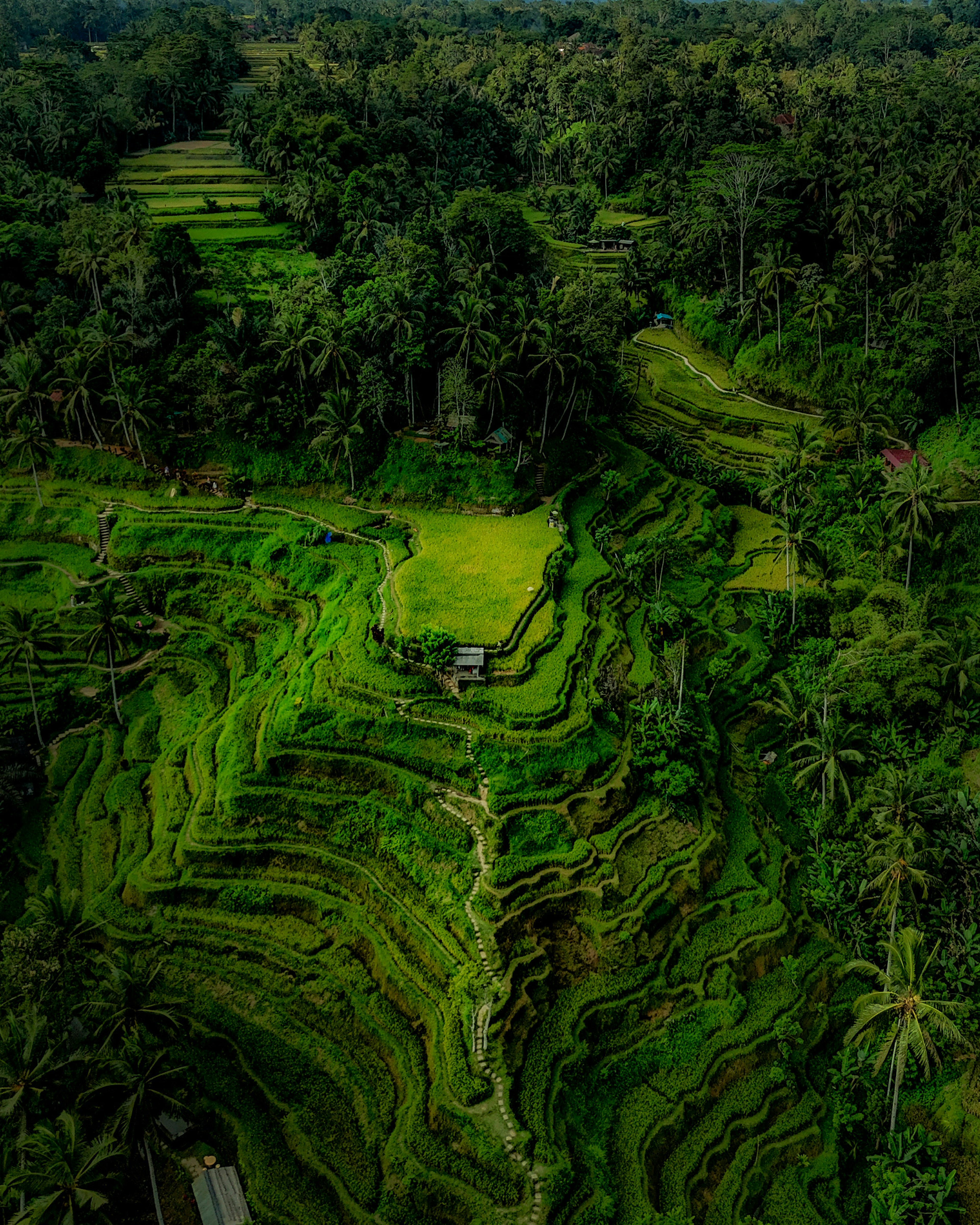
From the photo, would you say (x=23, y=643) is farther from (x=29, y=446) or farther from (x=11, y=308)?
(x=11, y=308)

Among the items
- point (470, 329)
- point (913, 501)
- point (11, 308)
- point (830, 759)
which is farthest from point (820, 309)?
point (11, 308)

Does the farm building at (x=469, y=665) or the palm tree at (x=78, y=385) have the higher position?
the palm tree at (x=78, y=385)

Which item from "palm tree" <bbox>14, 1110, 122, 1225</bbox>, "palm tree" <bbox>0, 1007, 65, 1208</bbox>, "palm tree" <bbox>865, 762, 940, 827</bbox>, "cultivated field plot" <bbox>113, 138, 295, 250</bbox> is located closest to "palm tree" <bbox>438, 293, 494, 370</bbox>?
"cultivated field plot" <bbox>113, 138, 295, 250</bbox>

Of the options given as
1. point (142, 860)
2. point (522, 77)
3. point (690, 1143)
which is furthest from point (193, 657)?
point (522, 77)

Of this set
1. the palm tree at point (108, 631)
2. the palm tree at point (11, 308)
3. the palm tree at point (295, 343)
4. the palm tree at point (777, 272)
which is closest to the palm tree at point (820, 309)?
the palm tree at point (777, 272)

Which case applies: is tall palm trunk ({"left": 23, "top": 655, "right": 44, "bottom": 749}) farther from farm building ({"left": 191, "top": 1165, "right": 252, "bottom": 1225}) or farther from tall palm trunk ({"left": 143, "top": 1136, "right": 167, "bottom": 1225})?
farm building ({"left": 191, "top": 1165, "right": 252, "bottom": 1225})

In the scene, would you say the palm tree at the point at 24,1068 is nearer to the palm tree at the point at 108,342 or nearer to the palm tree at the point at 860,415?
the palm tree at the point at 108,342
